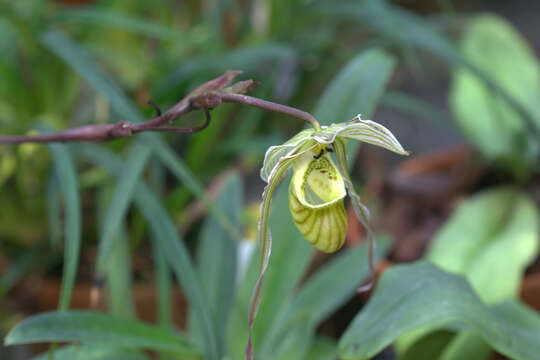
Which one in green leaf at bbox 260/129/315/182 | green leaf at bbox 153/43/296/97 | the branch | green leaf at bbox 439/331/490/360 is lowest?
green leaf at bbox 439/331/490/360

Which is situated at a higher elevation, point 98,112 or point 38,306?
point 98,112

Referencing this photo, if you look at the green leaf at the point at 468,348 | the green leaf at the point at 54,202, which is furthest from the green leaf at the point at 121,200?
the green leaf at the point at 468,348

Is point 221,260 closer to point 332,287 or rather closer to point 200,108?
point 332,287

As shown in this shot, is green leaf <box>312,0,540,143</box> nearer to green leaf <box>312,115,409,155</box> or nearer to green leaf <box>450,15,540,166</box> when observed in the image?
green leaf <box>450,15,540,166</box>

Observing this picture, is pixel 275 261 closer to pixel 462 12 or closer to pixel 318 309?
pixel 318 309

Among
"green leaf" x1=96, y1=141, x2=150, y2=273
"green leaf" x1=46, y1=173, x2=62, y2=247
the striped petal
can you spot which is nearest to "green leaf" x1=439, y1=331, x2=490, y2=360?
the striped petal

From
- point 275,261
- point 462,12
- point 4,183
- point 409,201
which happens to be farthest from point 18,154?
point 462,12

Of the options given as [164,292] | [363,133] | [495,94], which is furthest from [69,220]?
[495,94]
